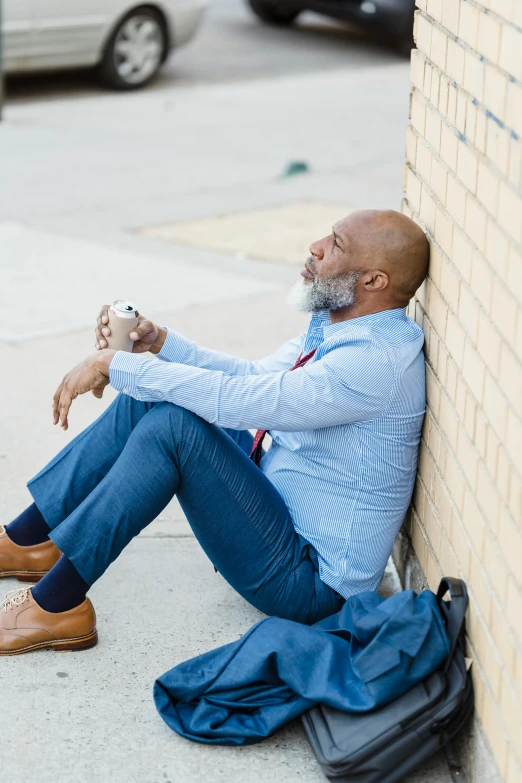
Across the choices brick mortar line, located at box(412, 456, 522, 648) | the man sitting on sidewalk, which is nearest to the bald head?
the man sitting on sidewalk

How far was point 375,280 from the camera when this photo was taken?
116 inches

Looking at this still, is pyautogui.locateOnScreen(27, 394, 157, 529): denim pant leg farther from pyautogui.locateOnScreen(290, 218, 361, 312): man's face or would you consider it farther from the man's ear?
the man's ear

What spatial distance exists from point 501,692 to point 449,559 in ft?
1.71

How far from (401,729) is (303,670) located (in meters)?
0.28

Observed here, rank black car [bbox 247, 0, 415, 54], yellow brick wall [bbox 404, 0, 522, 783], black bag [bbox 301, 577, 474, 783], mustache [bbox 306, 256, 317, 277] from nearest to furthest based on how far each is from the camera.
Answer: yellow brick wall [bbox 404, 0, 522, 783] → black bag [bbox 301, 577, 474, 783] → mustache [bbox 306, 256, 317, 277] → black car [bbox 247, 0, 415, 54]

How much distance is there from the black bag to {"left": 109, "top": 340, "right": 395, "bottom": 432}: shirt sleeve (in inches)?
23.6

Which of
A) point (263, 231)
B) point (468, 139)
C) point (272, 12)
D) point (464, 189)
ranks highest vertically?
point (468, 139)

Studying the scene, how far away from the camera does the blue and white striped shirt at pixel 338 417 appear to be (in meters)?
2.85

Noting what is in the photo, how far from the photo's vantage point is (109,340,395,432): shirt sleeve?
2832 mm

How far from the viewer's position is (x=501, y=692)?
7.61ft

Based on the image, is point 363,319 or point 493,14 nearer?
point 493,14

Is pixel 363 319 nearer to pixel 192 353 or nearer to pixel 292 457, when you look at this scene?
pixel 292 457

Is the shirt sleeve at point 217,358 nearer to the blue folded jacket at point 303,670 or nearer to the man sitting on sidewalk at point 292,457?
the man sitting on sidewalk at point 292,457

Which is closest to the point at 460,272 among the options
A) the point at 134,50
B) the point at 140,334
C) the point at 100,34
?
the point at 140,334
